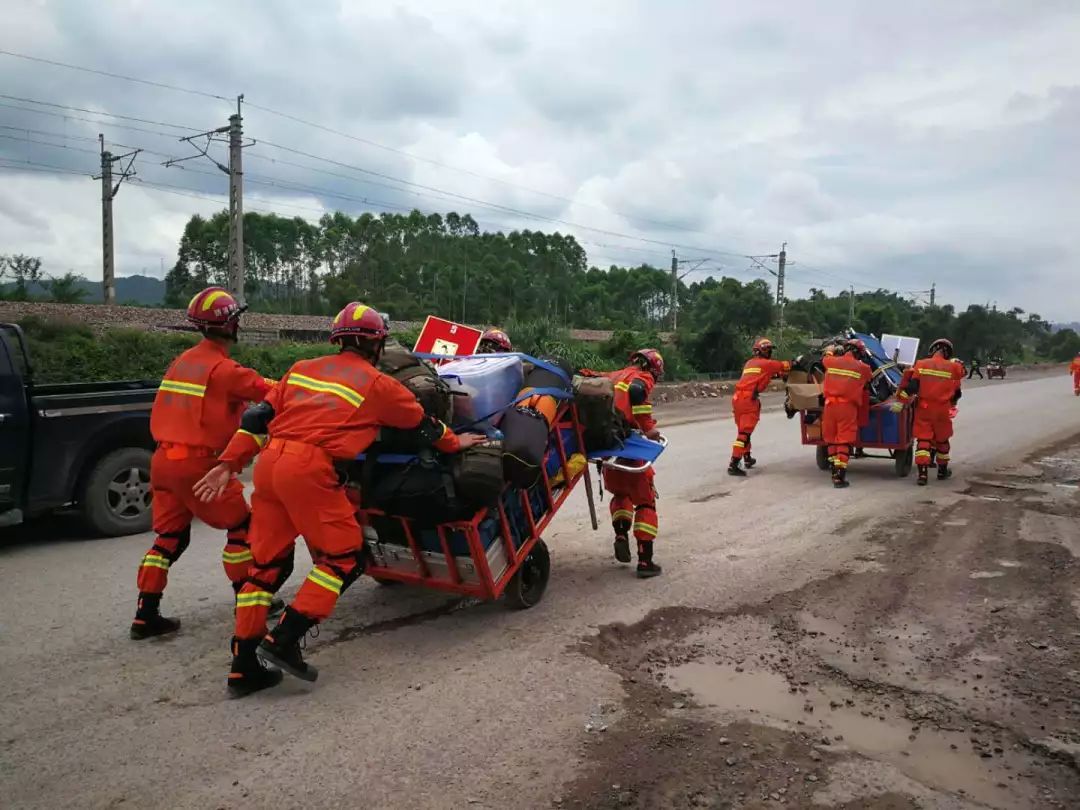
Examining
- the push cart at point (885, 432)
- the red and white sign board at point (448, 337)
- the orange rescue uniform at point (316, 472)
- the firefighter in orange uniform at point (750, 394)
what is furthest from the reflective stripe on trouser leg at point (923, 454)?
the orange rescue uniform at point (316, 472)

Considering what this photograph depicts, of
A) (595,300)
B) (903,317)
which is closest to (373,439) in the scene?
(595,300)

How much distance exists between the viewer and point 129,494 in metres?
7.48

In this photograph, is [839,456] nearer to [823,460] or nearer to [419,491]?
[823,460]

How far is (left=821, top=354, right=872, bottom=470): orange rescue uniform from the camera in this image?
10312 millimetres

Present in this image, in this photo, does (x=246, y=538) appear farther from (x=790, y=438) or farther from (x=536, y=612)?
(x=790, y=438)

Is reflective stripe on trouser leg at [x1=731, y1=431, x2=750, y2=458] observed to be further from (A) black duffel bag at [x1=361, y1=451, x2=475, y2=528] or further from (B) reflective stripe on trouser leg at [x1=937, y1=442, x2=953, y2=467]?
(A) black duffel bag at [x1=361, y1=451, x2=475, y2=528]

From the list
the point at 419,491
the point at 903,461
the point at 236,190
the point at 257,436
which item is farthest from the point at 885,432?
the point at 236,190

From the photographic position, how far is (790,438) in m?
15.3

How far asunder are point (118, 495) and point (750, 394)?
302 inches

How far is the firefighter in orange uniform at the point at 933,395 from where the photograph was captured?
1066 centimetres

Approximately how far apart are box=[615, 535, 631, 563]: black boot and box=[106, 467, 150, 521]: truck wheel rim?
14.2 ft

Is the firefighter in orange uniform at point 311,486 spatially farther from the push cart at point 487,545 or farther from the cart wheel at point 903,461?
the cart wheel at point 903,461

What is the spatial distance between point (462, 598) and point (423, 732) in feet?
6.23

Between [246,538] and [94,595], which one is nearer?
[246,538]
